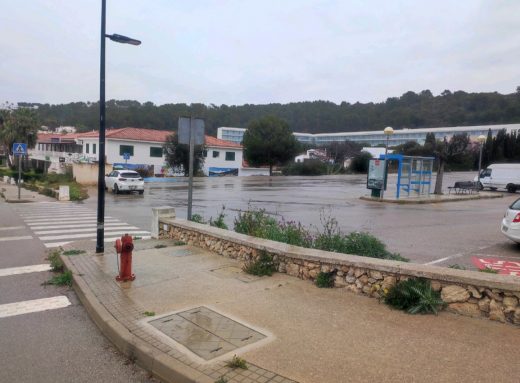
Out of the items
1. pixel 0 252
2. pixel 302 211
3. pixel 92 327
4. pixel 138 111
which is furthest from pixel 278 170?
pixel 92 327

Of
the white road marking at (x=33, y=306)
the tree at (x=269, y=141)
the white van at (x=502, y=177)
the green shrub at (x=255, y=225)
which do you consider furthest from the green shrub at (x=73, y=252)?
the tree at (x=269, y=141)

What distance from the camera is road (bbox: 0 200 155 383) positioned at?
408 centimetres

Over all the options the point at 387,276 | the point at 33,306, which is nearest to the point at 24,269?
the point at 33,306

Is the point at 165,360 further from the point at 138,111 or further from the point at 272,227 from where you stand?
the point at 138,111

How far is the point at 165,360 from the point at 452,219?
48.7 ft

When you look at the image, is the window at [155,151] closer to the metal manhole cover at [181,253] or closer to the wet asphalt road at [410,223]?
the wet asphalt road at [410,223]

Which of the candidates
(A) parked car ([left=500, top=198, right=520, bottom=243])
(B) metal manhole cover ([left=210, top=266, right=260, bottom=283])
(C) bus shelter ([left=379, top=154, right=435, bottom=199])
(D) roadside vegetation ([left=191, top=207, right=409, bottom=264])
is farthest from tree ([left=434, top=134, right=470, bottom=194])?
(B) metal manhole cover ([left=210, top=266, right=260, bottom=283])

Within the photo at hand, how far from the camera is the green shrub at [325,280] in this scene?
613 cm

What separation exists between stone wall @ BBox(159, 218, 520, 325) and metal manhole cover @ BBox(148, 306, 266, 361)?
1.84 meters

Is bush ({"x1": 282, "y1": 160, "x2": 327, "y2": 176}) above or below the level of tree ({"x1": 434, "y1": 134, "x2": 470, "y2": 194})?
below

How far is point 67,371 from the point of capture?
13.6 feet

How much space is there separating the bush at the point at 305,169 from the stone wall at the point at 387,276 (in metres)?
52.8

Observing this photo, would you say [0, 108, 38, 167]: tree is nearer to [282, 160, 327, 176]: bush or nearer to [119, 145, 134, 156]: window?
[119, 145, 134, 156]: window

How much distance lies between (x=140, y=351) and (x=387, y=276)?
10.3ft
